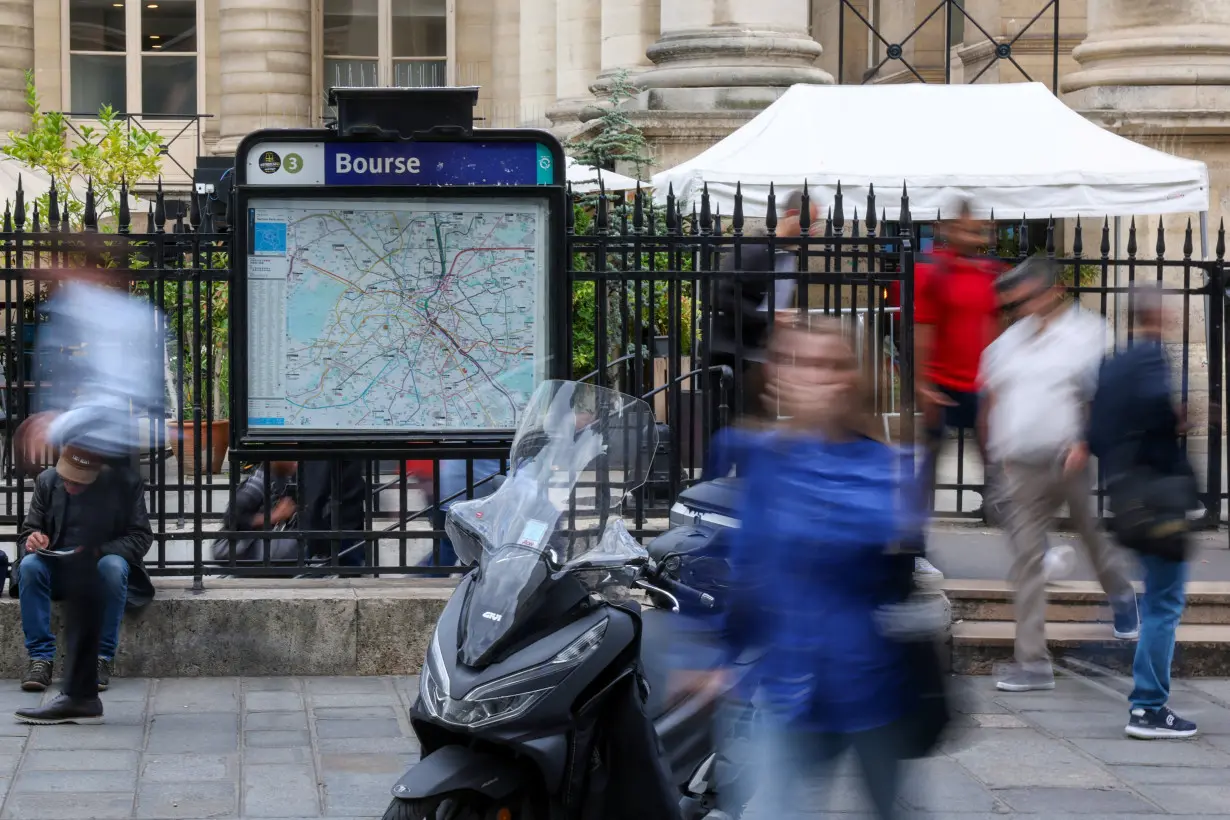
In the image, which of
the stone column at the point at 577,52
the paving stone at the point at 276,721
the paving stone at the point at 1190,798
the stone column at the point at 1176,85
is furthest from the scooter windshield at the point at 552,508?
the stone column at the point at 577,52

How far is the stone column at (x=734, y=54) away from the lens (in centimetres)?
1502

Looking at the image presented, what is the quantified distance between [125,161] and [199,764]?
39.6 feet

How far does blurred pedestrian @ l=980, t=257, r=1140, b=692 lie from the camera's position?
7.32m

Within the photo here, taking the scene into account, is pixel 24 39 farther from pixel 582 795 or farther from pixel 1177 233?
pixel 582 795

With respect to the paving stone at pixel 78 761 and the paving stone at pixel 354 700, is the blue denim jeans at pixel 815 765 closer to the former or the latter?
the paving stone at pixel 78 761

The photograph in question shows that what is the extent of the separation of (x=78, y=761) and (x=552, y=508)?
2349 mm

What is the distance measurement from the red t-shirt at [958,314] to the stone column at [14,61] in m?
22.0

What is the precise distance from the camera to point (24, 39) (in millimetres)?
28594

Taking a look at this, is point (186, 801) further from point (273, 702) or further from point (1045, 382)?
point (1045, 382)

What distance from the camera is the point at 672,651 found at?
16.1ft

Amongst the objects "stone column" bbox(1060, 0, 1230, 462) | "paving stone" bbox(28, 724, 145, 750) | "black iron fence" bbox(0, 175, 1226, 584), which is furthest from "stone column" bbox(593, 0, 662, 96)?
"paving stone" bbox(28, 724, 145, 750)

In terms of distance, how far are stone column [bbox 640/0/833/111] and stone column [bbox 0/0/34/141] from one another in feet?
52.2

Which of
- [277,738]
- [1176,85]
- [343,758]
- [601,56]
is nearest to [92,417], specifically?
[277,738]

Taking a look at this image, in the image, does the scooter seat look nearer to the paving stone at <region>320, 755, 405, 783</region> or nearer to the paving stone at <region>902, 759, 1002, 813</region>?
the paving stone at <region>902, 759, 1002, 813</region>
